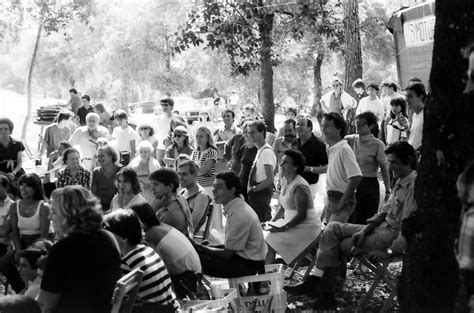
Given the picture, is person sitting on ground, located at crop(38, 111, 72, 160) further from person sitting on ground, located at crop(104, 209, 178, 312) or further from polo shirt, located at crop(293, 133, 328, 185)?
person sitting on ground, located at crop(104, 209, 178, 312)

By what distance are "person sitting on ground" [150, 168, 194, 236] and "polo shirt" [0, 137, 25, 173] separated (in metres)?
3.78

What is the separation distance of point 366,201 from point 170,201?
256cm

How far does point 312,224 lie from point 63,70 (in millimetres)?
50966

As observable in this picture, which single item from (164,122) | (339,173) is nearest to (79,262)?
(339,173)

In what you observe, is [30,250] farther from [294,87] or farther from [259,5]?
[294,87]

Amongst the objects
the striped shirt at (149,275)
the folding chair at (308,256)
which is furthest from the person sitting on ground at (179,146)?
the striped shirt at (149,275)

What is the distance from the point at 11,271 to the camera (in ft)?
26.6

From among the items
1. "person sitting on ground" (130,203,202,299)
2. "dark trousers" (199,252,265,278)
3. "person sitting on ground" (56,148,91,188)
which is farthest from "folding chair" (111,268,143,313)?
"person sitting on ground" (56,148,91,188)

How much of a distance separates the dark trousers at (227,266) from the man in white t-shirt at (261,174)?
2859 mm

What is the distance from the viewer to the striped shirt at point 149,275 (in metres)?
6.00

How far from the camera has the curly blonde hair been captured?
5168 millimetres

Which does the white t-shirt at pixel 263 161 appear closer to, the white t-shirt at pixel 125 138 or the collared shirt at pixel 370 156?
the collared shirt at pixel 370 156

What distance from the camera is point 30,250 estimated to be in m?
6.20

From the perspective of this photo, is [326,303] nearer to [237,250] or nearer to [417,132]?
[237,250]
